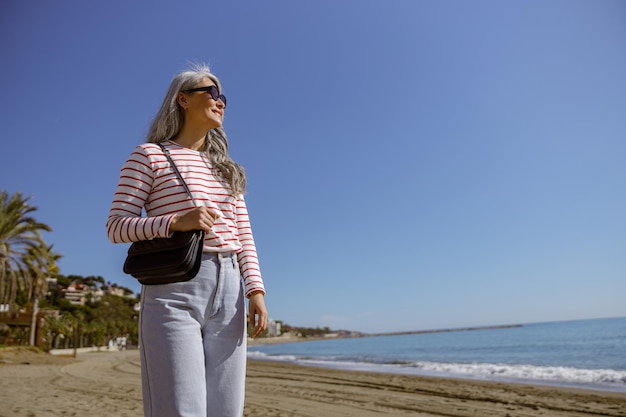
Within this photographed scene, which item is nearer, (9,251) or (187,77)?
(187,77)

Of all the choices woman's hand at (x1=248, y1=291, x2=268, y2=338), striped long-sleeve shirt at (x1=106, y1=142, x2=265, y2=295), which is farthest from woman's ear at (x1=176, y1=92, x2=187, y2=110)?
woman's hand at (x1=248, y1=291, x2=268, y2=338)

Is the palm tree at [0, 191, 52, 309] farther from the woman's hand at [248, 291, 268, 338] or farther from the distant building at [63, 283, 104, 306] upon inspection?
the distant building at [63, 283, 104, 306]

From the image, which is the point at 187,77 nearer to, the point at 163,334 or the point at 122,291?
the point at 163,334

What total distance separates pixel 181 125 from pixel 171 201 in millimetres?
455

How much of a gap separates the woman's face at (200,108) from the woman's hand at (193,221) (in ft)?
1.92

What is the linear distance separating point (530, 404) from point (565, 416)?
1.10 metres

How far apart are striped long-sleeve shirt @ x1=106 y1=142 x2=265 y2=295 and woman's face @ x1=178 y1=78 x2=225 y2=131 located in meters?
0.15

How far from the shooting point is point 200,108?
206 centimetres

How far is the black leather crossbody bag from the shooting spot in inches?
62.5

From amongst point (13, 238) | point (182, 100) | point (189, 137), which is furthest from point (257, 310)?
point (13, 238)

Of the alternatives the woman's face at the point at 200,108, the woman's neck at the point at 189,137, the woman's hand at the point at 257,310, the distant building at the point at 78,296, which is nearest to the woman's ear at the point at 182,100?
the woman's face at the point at 200,108

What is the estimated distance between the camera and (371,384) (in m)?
10.8

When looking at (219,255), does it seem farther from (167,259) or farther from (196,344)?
(196,344)

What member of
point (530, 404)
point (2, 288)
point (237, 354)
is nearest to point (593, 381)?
point (530, 404)
